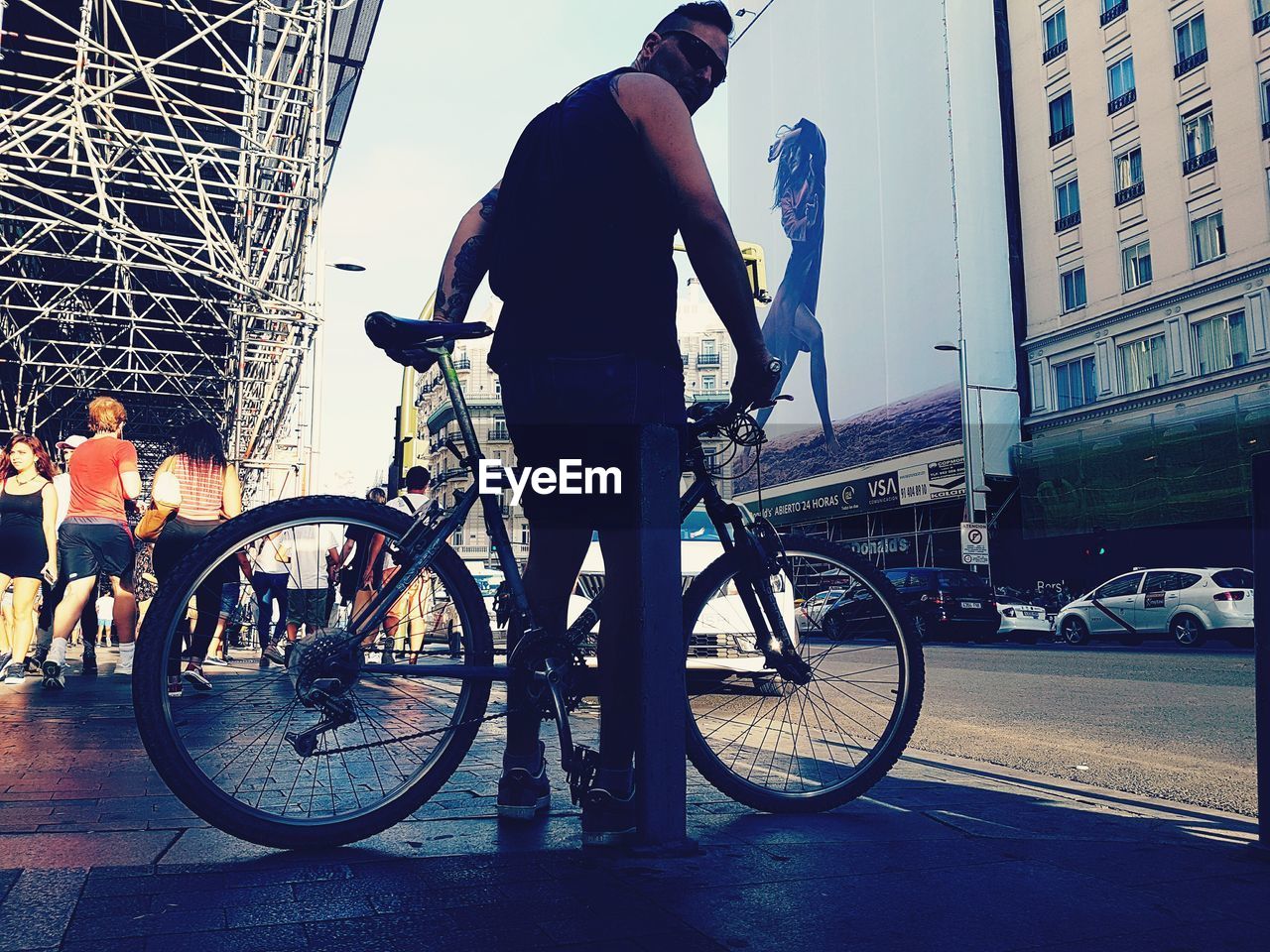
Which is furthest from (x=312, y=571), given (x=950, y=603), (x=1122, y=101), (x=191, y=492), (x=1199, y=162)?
(x=1122, y=101)

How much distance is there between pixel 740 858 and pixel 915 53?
147 feet

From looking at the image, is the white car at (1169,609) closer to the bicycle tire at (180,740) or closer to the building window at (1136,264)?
the building window at (1136,264)

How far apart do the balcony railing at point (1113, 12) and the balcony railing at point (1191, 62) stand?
3364 mm

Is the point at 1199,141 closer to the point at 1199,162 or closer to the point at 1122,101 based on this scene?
the point at 1199,162

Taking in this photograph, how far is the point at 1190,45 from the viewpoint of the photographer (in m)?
30.7

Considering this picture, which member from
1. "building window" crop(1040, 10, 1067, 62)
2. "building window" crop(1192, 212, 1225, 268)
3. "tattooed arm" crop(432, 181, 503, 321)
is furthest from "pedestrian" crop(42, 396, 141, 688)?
"building window" crop(1040, 10, 1067, 62)

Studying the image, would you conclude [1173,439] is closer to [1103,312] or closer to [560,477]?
[1103,312]

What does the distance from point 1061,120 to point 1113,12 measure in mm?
3732

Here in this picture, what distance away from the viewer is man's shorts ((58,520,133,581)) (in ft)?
22.4

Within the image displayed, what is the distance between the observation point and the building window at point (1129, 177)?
1284 inches

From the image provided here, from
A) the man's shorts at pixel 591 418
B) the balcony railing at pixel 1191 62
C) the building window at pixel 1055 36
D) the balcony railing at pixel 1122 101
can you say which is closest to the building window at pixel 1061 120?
the building window at pixel 1055 36

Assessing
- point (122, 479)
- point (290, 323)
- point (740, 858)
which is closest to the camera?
point (740, 858)

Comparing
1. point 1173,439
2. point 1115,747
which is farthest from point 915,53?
point 1115,747

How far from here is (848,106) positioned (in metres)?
48.2
